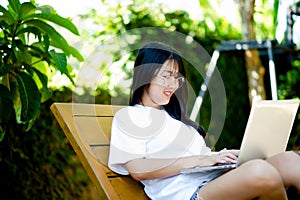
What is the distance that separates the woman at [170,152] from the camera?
5.98ft

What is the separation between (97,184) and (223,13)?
4498mm

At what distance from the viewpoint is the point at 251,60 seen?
5.82 m

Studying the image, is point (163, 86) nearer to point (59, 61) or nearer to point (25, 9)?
point (59, 61)

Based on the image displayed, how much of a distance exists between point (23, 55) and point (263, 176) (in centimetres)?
147

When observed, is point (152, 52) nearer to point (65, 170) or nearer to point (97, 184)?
point (97, 184)

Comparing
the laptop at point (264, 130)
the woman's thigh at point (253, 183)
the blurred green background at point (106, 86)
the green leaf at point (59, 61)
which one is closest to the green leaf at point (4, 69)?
the green leaf at point (59, 61)

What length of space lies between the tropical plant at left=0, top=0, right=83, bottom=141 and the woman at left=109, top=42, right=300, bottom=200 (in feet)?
1.73

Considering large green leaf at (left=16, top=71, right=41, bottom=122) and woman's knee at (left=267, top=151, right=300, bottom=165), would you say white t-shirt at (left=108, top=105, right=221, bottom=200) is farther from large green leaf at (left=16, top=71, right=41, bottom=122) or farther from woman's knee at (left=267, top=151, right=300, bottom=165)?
large green leaf at (left=16, top=71, right=41, bottom=122)

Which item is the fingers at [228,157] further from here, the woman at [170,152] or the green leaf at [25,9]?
the green leaf at [25,9]

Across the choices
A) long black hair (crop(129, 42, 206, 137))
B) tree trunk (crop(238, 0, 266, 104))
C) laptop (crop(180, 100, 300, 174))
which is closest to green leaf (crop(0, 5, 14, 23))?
long black hair (crop(129, 42, 206, 137))

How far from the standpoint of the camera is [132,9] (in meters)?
5.03

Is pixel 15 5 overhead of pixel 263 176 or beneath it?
overhead

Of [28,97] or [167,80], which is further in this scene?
[28,97]

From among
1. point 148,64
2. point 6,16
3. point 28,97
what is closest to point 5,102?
point 28,97
